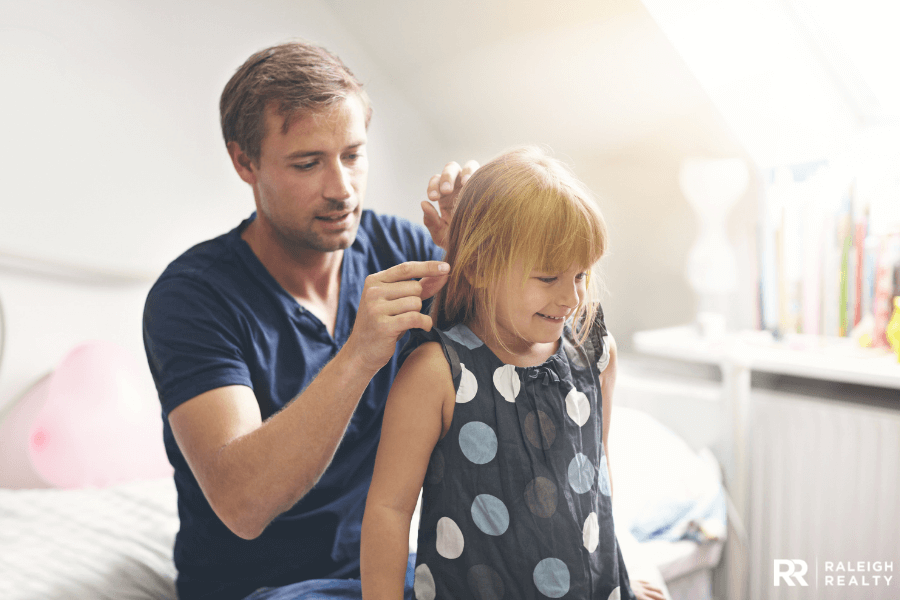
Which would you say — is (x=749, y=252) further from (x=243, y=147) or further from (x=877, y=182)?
(x=243, y=147)

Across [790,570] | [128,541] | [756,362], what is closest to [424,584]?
[128,541]

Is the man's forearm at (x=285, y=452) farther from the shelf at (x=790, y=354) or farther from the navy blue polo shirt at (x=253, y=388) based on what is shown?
the shelf at (x=790, y=354)

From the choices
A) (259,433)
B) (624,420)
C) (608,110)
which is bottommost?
(624,420)

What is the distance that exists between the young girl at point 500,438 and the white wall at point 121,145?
3.78ft

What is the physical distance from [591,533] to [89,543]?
3.21 ft

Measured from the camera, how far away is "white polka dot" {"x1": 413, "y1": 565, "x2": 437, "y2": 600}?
792 mm

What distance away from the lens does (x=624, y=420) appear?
62.7 inches

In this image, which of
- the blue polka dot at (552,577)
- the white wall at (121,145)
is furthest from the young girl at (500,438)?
the white wall at (121,145)

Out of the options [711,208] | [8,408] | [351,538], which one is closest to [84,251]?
[8,408]

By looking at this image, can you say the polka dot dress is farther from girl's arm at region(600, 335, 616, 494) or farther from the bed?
the bed

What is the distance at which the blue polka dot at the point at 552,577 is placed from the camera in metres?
0.78

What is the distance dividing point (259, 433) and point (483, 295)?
0.33 m

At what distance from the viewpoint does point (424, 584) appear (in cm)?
80

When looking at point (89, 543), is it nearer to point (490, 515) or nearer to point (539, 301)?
point (490, 515)
